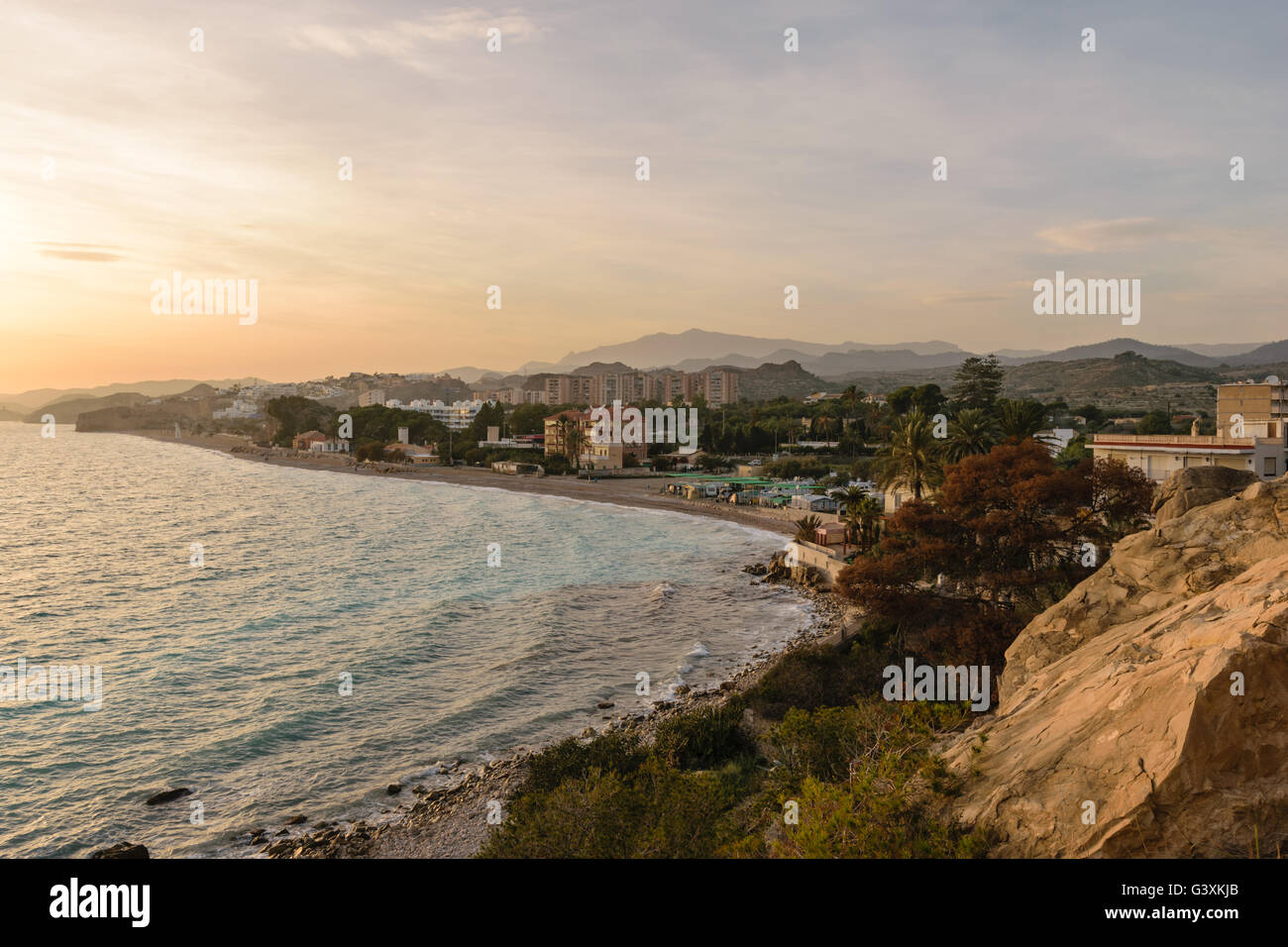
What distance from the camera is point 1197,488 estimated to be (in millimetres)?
15820

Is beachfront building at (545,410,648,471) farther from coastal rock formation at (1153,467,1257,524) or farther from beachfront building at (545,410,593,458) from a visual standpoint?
coastal rock formation at (1153,467,1257,524)

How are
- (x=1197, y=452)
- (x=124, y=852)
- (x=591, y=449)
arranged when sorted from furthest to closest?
(x=591, y=449), (x=1197, y=452), (x=124, y=852)

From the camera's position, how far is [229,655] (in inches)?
1106

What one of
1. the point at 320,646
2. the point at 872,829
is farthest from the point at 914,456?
the point at 872,829

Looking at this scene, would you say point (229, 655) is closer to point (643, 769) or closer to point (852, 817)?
point (643, 769)

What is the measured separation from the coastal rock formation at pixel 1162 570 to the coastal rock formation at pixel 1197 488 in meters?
2.26

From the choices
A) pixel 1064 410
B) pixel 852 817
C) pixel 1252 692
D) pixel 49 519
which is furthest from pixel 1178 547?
pixel 1064 410

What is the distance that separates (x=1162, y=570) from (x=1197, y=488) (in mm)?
4116

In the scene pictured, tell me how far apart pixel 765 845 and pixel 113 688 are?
25.1 metres

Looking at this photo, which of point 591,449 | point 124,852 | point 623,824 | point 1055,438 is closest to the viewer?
point 623,824

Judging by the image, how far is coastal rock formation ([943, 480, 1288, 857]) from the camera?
223 inches

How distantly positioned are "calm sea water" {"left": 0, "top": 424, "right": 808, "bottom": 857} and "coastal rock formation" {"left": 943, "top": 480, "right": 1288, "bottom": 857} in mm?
14108

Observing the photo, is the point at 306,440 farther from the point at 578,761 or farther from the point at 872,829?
the point at 872,829
